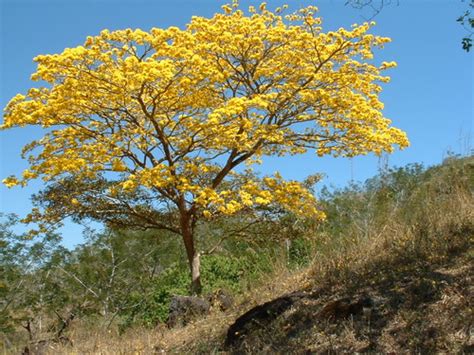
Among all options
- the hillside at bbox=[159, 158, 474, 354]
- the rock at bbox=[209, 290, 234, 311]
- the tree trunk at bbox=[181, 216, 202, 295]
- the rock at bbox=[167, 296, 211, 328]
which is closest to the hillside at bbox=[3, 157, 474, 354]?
the hillside at bbox=[159, 158, 474, 354]

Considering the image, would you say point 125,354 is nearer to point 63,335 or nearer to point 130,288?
point 63,335

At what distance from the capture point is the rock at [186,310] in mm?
9062

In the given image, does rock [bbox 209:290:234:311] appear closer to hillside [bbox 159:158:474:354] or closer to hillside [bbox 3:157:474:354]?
hillside [bbox 3:157:474:354]

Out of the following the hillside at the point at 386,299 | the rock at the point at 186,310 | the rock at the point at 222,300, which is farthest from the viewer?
the rock at the point at 186,310

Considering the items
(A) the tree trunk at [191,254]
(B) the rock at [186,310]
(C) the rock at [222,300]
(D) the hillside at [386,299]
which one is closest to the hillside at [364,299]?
(D) the hillside at [386,299]

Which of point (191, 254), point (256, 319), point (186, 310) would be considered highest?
point (191, 254)

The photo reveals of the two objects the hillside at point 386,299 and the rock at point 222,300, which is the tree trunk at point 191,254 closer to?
the rock at point 222,300

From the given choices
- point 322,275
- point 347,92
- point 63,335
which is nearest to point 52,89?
point 63,335

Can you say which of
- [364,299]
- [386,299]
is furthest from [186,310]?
[386,299]

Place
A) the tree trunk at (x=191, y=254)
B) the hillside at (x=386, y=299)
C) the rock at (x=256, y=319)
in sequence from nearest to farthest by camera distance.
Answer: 1. the hillside at (x=386, y=299)
2. the rock at (x=256, y=319)
3. the tree trunk at (x=191, y=254)

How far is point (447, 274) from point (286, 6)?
8.64m

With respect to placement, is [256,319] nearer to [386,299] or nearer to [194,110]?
[386,299]

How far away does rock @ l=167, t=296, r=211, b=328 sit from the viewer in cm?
906

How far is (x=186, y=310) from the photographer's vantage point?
9.26 metres
